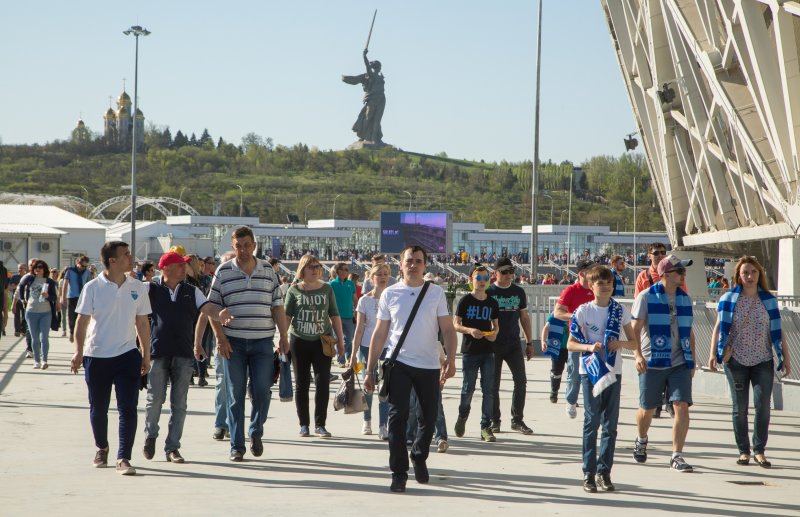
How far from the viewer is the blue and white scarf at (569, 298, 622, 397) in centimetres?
813

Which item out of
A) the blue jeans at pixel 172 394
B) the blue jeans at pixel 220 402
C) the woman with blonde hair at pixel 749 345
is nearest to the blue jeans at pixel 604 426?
the woman with blonde hair at pixel 749 345

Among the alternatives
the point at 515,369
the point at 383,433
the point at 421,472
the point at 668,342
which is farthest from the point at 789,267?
the point at 421,472

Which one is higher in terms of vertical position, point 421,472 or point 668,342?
point 668,342

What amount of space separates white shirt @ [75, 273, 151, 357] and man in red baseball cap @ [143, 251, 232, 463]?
0.49 m

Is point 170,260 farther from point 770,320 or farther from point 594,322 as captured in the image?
point 770,320

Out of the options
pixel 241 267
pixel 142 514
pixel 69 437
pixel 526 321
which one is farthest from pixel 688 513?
pixel 69 437

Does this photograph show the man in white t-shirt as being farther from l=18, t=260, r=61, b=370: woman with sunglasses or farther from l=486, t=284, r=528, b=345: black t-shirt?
l=18, t=260, r=61, b=370: woman with sunglasses

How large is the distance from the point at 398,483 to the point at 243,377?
2006 millimetres

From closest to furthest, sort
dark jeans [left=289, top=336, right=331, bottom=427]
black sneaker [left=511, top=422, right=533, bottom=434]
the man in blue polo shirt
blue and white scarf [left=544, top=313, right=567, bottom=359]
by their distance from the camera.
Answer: dark jeans [left=289, top=336, right=331, bottom=427] < black sneaker [left=511, top=422, right=533, bottom=434] < blue and white scarf [left=544, top=313, right=567, bottom=359] < the man in blue polo shirt

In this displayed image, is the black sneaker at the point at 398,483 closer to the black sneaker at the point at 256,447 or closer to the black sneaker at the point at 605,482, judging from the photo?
the black sneaker at the point at 605,482

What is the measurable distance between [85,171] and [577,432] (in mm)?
187310

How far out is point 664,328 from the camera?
30.9 feet

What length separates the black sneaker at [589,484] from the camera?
809cm

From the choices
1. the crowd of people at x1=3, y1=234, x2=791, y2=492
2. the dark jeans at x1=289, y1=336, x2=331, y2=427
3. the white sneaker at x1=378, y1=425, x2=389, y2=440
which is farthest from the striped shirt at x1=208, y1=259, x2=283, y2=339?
the white sneaker at x1=378, y1=425, x2=389, y2=440
